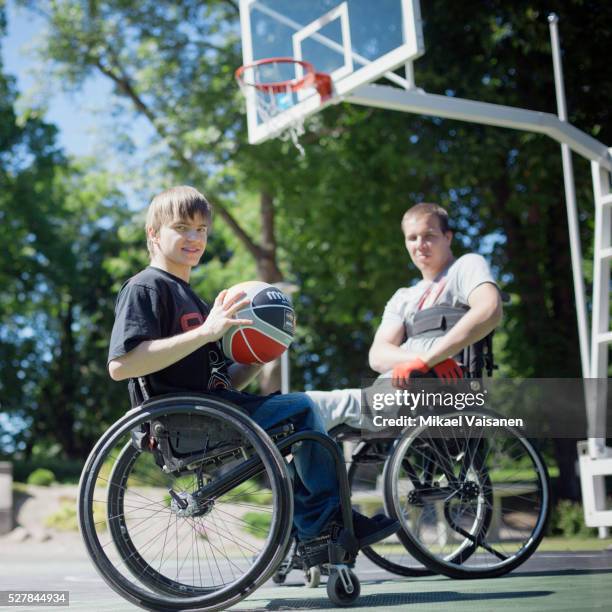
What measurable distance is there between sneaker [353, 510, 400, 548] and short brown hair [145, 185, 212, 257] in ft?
4.01

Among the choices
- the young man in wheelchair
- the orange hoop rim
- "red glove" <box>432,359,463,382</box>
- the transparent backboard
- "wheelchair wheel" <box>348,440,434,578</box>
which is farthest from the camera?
the orange hoop rim

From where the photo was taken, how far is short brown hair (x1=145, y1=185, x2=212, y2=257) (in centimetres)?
316

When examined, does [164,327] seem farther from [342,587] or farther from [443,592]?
[443,592]

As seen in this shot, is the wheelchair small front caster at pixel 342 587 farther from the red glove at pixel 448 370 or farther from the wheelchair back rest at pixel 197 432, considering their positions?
the red glove at pixel 448 370

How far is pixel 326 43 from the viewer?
23.3 ft

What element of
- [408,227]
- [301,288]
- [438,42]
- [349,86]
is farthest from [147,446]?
[301,288]

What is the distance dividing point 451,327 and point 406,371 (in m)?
0.37

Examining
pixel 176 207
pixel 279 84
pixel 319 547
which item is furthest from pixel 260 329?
pixel 279 84

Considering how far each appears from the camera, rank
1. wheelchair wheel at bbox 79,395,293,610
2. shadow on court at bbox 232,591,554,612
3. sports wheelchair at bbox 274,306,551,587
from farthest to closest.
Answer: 1. sports wheelchair at bbox 274,306,551,587
2. shadow on court at bbox 232,591,554,612
3. wheelchair wheel at bbox 79,395,293,610

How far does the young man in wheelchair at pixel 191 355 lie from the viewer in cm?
284

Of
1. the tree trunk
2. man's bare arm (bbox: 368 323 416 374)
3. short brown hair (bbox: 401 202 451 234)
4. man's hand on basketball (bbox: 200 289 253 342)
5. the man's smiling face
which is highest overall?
the tree trunk

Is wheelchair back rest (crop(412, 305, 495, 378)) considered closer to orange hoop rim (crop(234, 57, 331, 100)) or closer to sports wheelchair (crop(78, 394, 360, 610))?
sports wheelchair (crop(78, 394, 360, 610))

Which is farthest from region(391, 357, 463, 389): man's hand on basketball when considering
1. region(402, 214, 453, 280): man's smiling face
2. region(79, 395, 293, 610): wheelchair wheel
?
region(79, 395, 293, 610): wheelchair wheel

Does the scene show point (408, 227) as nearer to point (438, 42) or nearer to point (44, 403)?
point (438, 42)
